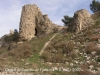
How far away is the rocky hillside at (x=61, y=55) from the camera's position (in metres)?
15.6

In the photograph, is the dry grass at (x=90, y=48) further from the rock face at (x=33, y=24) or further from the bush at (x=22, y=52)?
the rock face at (x=33, y=24)

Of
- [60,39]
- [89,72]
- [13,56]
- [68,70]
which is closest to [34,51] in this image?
[13,56]

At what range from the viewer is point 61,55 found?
1922cm

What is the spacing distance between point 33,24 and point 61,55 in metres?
9.00

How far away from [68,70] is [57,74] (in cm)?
121

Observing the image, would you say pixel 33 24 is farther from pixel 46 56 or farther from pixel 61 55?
pixel 61 55

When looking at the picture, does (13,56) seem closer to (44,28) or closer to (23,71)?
(23,71)

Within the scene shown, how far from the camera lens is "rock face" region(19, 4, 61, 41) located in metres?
25.9

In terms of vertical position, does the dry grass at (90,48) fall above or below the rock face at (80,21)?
below

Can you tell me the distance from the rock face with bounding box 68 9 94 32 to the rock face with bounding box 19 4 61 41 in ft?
9.69

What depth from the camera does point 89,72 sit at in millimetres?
14641

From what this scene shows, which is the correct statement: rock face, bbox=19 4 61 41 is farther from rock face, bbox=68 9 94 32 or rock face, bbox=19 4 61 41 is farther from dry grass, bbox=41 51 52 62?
dry grass, bbox=41 51 52 62

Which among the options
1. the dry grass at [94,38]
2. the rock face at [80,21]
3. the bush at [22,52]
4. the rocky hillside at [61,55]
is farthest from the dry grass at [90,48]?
the rock face at [80,21]

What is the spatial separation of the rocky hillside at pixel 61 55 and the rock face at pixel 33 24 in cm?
113
